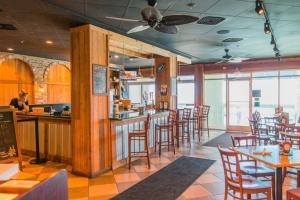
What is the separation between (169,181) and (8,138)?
2681 mm

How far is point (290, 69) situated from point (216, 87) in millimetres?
2879

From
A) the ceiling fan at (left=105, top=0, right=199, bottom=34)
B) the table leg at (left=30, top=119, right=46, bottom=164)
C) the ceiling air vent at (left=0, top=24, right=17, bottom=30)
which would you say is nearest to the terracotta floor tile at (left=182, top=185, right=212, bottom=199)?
the ceiling fan at (left=105, top=0, right=199, bottom=34)

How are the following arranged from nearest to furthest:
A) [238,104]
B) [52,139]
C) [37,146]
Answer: [37,146] < [52,139] < [238,104]

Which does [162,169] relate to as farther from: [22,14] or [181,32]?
[22,14]

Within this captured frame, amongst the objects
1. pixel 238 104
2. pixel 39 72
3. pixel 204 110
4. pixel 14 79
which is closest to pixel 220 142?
pixel 204 110

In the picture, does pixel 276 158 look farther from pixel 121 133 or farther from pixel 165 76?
pixel 165 76

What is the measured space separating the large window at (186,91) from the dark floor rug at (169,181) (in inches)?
219

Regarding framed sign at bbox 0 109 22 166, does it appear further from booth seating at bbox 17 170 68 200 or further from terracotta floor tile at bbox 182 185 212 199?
terracotta floor tile at bbox 182 185 212 199

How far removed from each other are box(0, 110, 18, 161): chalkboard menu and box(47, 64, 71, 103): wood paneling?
6837mm

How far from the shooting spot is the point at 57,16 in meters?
3.97

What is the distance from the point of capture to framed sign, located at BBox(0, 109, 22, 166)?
247cm

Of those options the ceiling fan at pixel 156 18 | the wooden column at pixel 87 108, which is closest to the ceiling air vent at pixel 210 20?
the ceiling fan at pixel 156 18

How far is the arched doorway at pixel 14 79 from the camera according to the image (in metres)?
7.90

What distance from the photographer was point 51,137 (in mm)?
5340
